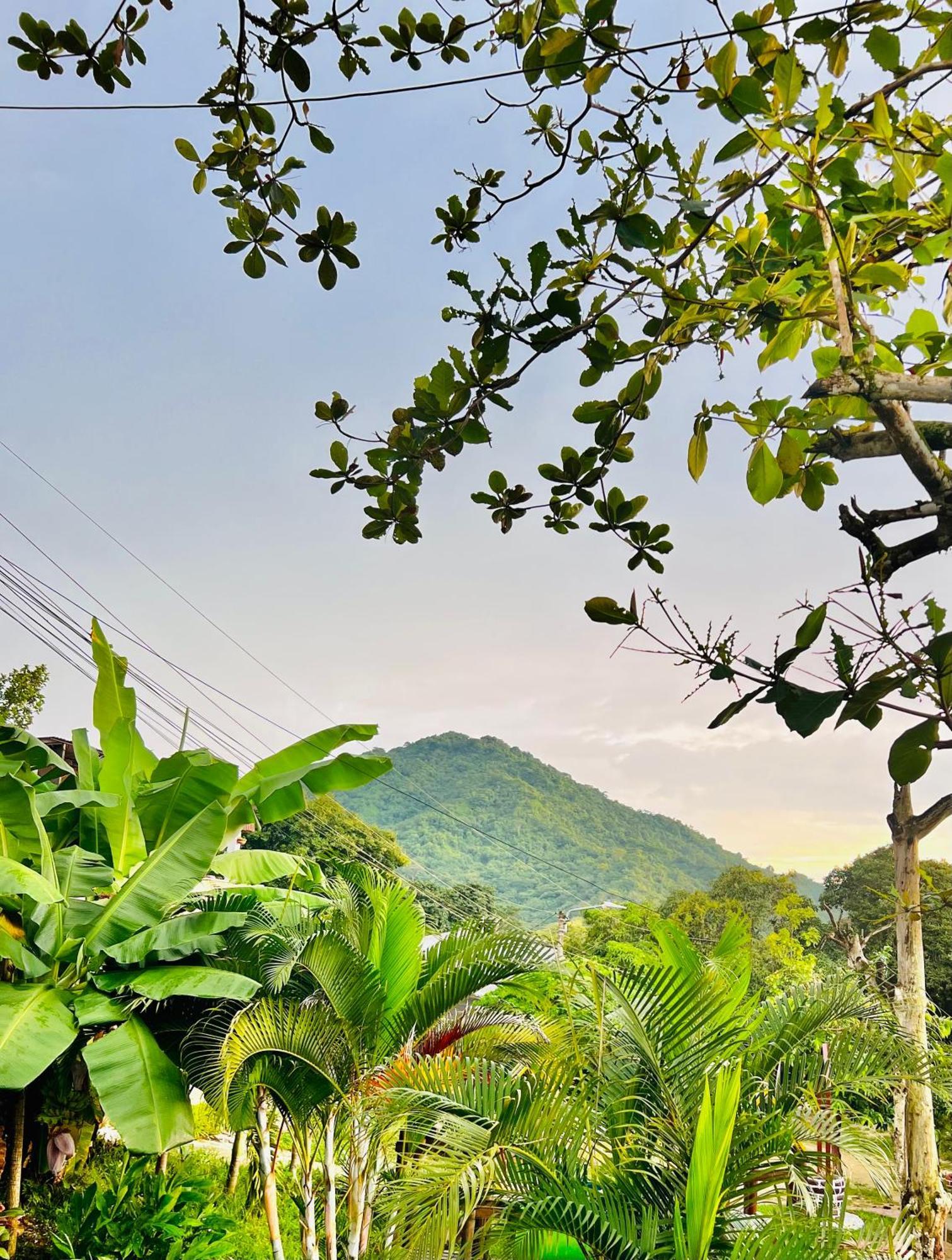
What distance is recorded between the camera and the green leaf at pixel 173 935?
4.19 m

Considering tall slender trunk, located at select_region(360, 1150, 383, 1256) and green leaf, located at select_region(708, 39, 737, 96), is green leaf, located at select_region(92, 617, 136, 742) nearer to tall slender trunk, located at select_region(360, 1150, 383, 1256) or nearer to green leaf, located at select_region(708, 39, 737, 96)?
tall slender trunk, located at select_region(360, 1150, 383, 1256)

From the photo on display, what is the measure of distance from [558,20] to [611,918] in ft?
72.6

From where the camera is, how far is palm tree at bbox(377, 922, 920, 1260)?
307 centimetres

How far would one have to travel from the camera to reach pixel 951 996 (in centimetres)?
1636

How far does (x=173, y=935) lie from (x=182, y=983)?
26cm

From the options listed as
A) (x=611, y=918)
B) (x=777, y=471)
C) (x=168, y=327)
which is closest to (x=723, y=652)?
(x=777, y=471)

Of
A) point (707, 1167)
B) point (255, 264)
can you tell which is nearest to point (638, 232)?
point (255, 264)

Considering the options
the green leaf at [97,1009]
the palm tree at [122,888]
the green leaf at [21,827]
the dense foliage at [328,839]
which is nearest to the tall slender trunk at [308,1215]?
the palm tree at [122,888]

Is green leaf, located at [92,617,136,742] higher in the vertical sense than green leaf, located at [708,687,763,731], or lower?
higher

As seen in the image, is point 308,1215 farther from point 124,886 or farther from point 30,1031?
point 124,886

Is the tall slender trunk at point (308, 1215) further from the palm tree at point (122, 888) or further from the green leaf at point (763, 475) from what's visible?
the green leaf at point (763, 475)

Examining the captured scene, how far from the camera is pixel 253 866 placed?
5703 millimetres

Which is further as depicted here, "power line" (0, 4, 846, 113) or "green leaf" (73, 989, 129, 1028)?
"green leaf" (73, 989, 129, 1028)

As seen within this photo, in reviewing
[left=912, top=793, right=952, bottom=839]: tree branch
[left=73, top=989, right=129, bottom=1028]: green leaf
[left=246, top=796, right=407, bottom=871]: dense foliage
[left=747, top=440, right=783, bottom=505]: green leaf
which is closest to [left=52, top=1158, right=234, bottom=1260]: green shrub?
[left=73, top=989, right=129, bottom=1028]: green leaf
